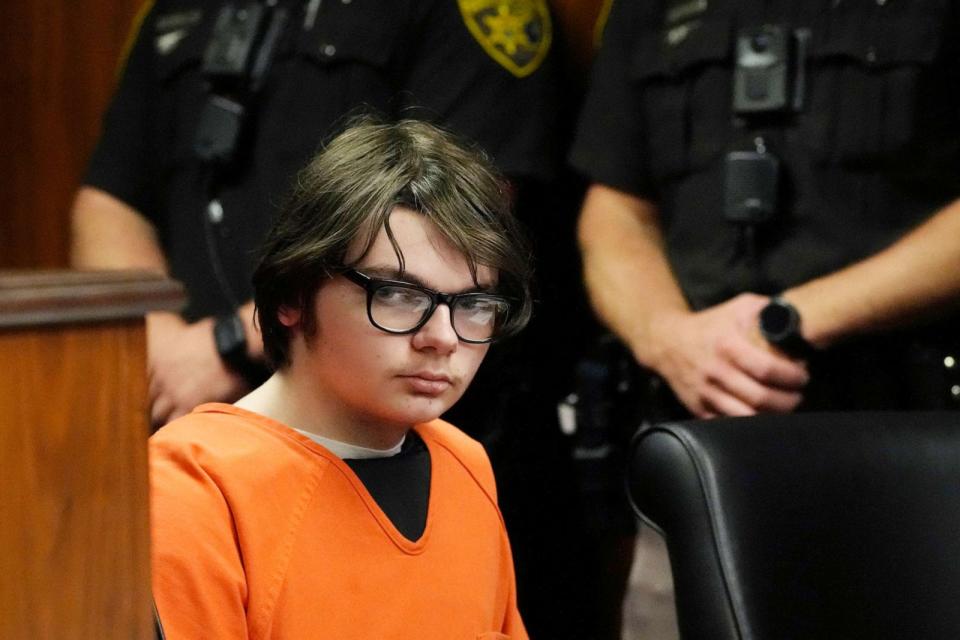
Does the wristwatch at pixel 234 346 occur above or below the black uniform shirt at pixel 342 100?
below

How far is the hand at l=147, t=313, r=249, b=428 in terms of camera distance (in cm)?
161

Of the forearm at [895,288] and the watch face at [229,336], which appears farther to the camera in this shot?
the watch face at [229,336]

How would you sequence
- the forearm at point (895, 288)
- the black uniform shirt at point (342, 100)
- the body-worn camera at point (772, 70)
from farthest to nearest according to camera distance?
the black uniform shirt at point (342, 100) → the body-worn camera at point (772, 70) → the forearm at point (895, 288)

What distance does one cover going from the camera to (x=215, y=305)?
5.65 feet

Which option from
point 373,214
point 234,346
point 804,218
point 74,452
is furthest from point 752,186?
point 74,452

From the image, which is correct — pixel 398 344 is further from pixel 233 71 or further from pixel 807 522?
pixel 233 71

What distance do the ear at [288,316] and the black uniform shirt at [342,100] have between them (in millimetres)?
688

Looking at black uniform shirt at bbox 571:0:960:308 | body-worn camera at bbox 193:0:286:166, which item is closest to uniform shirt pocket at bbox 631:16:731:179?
black uniform shirt at bbox 571:0:960:308

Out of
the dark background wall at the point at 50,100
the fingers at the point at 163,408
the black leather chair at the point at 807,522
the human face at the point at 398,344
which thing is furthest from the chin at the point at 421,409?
the dark background wall at the point at 50,100

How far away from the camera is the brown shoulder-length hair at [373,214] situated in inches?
36.2

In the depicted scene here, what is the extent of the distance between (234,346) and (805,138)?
72 centimetres

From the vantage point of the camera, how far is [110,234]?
1.82m

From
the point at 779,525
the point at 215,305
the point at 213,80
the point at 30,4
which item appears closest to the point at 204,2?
the point at 213,80

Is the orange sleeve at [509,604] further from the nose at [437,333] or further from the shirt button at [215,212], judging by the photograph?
the shirt button at [215,212]
